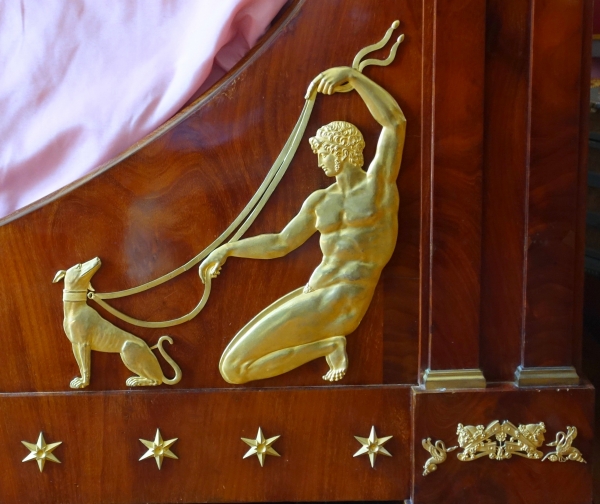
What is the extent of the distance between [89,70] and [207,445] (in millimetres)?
463

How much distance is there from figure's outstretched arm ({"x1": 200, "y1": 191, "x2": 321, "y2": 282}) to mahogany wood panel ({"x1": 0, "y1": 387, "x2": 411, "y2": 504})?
0.17 m

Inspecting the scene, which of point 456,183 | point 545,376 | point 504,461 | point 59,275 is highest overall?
point 456,183

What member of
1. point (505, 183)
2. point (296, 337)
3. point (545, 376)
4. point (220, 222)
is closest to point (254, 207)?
point (220, 222)

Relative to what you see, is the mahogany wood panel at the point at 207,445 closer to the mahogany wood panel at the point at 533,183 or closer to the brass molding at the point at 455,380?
the brass molding at the point at 455,380

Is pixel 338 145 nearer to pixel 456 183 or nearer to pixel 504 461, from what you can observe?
pixel 456 183

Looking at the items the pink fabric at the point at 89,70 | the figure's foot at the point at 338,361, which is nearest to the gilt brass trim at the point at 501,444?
the figure's foot at the point at 338,361

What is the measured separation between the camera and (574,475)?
0.91 m

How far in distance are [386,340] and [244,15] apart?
0.41 metres

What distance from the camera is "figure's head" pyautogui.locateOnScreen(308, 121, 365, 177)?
839 mm

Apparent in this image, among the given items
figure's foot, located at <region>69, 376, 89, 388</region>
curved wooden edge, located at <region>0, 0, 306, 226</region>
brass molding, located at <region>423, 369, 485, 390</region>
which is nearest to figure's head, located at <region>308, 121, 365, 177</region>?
curved wooden edge, located at <region>0, 0, 306, 226</region>

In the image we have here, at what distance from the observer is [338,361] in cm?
89

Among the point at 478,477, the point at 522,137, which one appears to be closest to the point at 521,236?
the point at 522,137

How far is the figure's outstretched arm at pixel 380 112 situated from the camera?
84 centimetres

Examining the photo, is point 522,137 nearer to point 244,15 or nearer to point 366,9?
point 366,9
